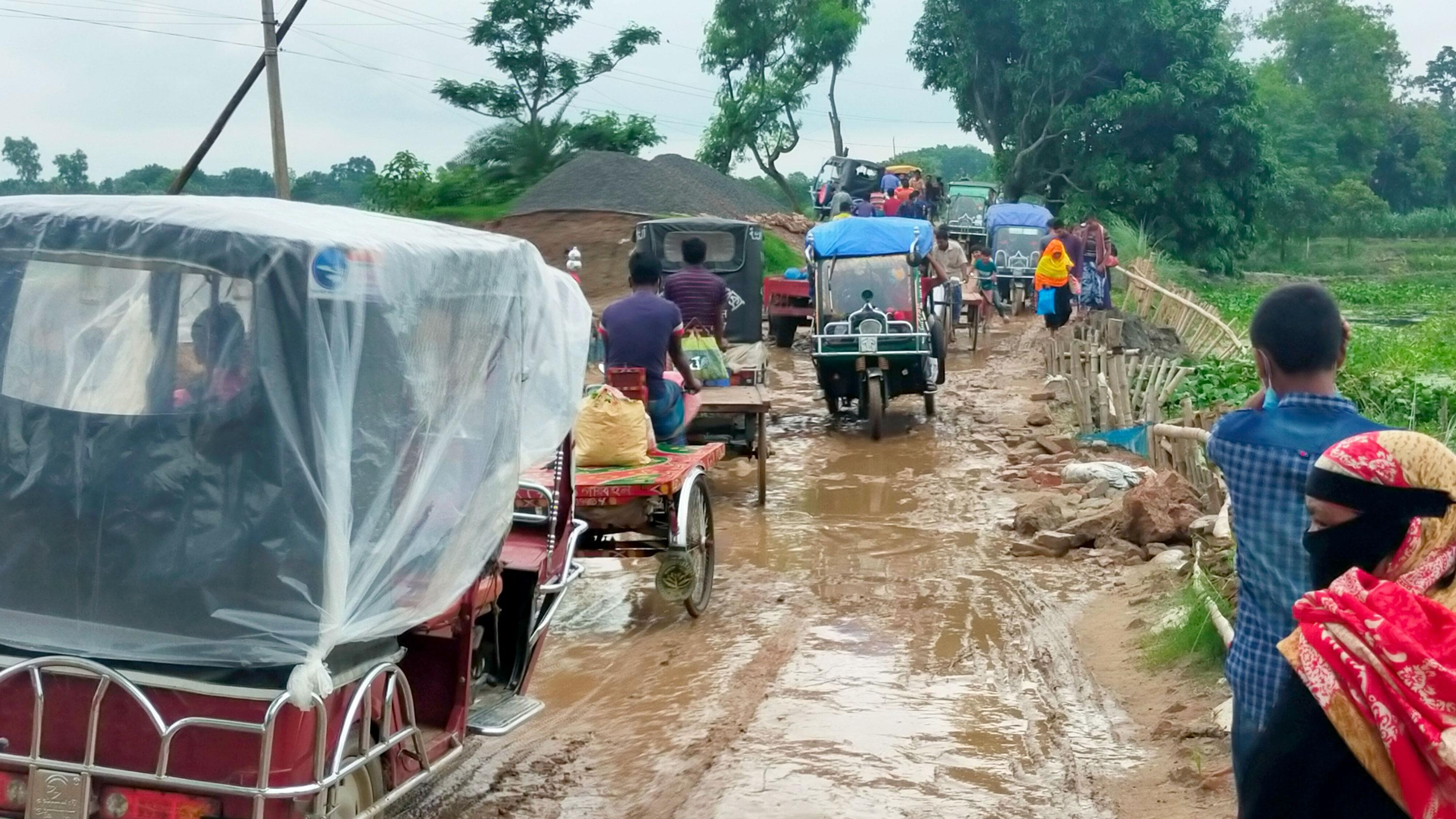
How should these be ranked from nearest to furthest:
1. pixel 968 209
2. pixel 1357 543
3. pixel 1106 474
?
pixel 1357 543 < pixel 1106 474 < pixel 968 209

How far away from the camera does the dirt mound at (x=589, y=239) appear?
29250 mm

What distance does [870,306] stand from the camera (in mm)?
14047

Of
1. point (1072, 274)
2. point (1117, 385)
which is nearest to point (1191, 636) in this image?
point (1117, 385)

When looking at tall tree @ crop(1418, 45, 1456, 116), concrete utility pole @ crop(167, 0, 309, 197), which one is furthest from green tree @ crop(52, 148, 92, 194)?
tall tree @ crop(1418, 45, 1456, 116)

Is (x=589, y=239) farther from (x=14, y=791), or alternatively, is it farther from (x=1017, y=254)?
(x=14, y=791)

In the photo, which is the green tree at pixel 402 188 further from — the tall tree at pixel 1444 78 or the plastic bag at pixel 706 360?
the tall tree at pixel 1444 78

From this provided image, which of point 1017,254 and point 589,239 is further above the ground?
point 589,239

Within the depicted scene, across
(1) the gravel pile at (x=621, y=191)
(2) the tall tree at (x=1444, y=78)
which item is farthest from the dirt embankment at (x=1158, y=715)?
(2) the tall tree at (x=1444, y=78)

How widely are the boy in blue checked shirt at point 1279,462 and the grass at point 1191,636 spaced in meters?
3.25

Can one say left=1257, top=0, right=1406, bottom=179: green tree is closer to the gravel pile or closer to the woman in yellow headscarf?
the gravel pile

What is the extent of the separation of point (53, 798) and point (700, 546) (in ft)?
14.6

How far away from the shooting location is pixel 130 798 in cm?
340

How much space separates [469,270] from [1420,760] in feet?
9.73

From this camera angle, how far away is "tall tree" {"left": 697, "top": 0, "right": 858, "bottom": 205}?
49.1 meters
